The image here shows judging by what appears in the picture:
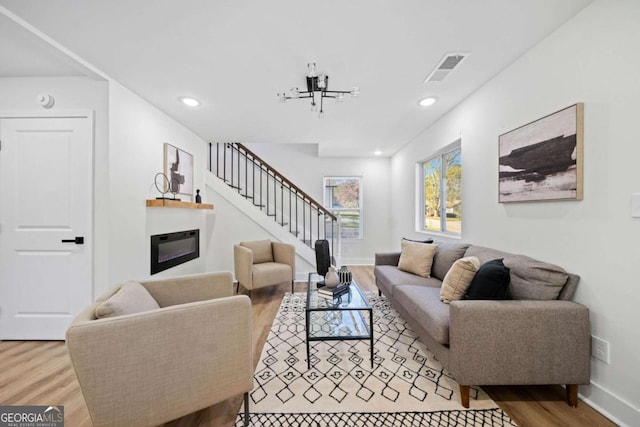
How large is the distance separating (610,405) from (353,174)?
4.76 metres

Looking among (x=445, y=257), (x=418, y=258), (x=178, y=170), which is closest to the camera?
(x=445, y=257)

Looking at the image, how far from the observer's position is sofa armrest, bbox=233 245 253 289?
3486 millimetres

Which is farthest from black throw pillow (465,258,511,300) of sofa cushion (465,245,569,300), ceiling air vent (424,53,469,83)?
ceiling air vent (424,53,469,83)

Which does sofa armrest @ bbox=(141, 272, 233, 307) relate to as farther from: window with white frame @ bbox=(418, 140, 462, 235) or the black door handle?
window with white frame @ bbox=(418, 140, 462, 235)

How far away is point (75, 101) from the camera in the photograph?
235cm

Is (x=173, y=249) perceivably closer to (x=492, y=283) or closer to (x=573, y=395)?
(x=492, y=283)

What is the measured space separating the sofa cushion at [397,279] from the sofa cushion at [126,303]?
215cm

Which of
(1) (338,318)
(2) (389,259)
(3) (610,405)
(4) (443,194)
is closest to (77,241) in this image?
(1) (338,318)

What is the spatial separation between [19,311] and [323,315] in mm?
2879

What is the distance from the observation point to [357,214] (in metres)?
5.69

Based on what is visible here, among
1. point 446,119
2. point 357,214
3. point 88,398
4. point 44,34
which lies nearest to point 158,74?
point 44,34

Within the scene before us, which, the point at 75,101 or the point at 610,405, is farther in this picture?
the point at 75,101

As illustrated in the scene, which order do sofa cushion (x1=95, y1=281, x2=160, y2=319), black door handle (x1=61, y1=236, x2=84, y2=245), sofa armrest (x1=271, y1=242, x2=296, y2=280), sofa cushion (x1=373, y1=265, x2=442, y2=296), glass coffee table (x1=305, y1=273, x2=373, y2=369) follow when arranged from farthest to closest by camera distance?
sofa armrest (x1=271, y1=242, x2=296, y2=280), sofa cushion (x1=373, y1=265, x2=442, y2=296), black door handle (x1=61, y1=236, x2=84, y2=245), glass coffee table (x1=305, y1=273, x2=373, y2=369), sofa cushion (x1=95, y1=281, x2=160, y2=319)

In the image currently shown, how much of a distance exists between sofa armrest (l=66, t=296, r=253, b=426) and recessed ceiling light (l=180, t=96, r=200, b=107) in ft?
7.89
